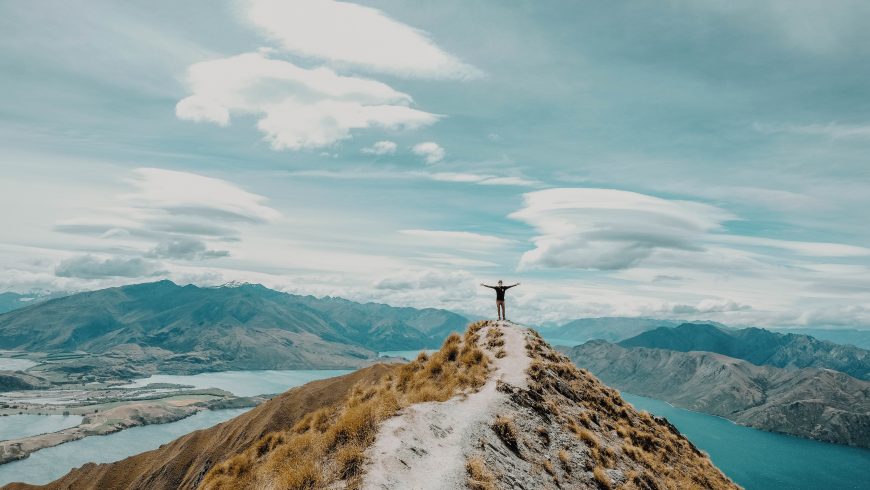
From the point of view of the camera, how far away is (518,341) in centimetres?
4228

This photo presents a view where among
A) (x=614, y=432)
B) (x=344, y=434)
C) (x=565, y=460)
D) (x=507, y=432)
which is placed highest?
(x=344, y=434)

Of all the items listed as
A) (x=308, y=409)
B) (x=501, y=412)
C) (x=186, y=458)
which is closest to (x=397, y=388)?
(x=501, y=412)

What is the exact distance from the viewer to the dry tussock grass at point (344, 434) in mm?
18422

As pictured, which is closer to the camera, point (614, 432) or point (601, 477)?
point (601, 477)

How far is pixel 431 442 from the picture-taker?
21.3 meters

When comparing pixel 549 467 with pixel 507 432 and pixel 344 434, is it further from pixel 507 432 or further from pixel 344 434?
pixel 344 434

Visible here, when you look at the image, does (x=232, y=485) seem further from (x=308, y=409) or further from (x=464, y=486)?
(x=308, y=409)

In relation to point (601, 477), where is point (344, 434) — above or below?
above

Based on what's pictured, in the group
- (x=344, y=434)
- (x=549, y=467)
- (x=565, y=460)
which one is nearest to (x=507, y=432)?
(x=549, y=467)

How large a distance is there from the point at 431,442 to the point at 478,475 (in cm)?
303

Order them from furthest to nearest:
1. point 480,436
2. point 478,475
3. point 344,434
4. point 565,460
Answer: point 565,460 → point 480,436 → point 344,434 → point 478,475

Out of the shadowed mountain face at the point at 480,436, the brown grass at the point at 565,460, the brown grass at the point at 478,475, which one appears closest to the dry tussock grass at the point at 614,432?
the shadowed mountain face at the point at 480,436

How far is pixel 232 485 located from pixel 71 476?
17284 centimetres

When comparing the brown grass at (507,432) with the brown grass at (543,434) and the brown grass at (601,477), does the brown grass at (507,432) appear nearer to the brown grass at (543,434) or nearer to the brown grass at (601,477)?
the brown grass at (543,434)
